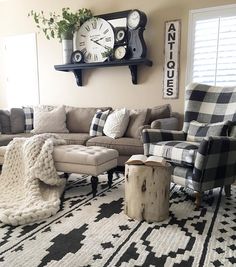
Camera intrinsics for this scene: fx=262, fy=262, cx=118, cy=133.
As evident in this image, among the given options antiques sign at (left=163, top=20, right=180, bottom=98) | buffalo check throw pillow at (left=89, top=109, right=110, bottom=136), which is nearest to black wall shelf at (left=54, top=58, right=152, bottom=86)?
antiques sign at (left=163, top=20, right=180, bottom=98)

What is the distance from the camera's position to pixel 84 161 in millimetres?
2395

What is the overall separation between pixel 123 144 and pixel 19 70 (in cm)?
281

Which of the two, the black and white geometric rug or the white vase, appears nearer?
the black and white geometric rug

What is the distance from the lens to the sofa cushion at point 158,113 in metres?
3.48

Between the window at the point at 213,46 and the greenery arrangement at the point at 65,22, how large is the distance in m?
1.61

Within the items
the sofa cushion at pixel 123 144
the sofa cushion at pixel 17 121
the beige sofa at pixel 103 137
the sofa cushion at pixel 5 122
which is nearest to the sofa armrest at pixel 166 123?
the beige sofa at pixel 103 137

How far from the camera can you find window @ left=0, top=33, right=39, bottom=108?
15.4 ft

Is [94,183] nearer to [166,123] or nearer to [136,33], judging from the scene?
[166,123]

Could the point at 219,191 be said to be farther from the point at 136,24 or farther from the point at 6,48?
the point at 6,48

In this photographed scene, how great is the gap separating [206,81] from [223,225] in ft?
7.09

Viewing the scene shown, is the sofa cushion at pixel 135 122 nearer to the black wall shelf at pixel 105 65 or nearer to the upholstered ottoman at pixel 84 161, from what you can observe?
the black wall shelf at pixel 105 65

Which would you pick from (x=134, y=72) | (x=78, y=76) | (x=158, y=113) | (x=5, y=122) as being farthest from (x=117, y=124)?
(x=5, y=122)

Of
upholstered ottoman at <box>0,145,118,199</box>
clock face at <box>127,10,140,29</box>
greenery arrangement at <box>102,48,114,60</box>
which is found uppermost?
clock face at <box>127,10,140,29</box>

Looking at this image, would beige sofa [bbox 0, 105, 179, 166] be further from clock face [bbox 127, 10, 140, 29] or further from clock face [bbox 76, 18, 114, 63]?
clock face [bbox 127, 10, 140, 29]
